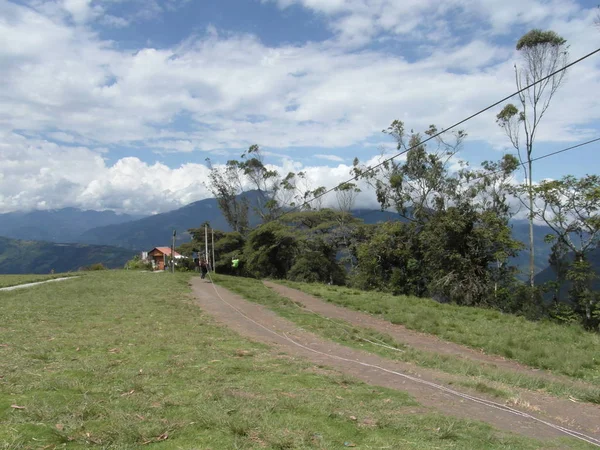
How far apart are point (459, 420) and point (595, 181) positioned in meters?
19.0

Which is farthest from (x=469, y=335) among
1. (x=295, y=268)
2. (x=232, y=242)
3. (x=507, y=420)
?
(x=232, y=242)

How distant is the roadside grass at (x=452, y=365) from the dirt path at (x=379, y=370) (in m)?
0.45

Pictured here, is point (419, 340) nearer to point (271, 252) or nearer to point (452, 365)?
point (452, 365)

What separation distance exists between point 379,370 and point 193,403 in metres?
3.93

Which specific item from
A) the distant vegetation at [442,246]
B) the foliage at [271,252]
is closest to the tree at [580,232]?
the distant vegetation at [442,246]

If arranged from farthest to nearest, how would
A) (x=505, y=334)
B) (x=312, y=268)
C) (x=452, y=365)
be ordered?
(x=312, y=268) → (x=505, y=334) → (x=452, y=365)

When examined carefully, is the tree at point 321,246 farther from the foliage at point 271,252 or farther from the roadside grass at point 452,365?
the roadside grass at point 452,365

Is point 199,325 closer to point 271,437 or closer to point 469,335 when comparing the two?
point 469,335

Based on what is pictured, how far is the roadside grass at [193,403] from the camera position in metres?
4.41

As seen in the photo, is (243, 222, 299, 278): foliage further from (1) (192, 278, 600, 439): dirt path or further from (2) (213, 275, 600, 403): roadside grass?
(2) (213, 275, 600, 403): roadside grass

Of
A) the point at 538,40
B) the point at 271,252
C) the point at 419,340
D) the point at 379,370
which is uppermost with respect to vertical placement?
the point at 538,40

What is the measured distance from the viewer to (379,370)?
822 centimetres

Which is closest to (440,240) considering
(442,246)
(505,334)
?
(442,246)

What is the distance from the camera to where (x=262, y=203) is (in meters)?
60.3
